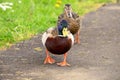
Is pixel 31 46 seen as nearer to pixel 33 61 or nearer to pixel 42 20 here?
pixel 33 61

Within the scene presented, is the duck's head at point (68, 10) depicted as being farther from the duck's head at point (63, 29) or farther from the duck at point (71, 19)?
the duck's head at point (63, 29)

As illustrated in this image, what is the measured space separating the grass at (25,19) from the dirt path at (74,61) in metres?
0.38

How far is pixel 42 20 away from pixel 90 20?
2.79 m

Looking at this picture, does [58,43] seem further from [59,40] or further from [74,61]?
[74,61]

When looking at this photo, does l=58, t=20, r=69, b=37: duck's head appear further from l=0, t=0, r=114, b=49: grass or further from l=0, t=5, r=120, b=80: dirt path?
l=0, t=0, r=114, b=49: grass

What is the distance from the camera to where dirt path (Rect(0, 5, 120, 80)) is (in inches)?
304

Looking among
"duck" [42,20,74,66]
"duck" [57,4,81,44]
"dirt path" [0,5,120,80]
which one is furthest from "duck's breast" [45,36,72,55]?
"duck" [57,4,81,44]

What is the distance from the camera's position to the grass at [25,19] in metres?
11.1

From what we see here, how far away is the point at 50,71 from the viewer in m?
8.01

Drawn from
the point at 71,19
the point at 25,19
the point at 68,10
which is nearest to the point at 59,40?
the point at 71,19

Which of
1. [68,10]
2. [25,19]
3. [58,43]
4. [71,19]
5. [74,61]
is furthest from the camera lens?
[25,19]

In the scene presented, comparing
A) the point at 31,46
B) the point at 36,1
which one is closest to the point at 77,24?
the point at 31,46

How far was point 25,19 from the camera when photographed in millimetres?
13383

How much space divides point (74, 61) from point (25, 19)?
4.81 meters
